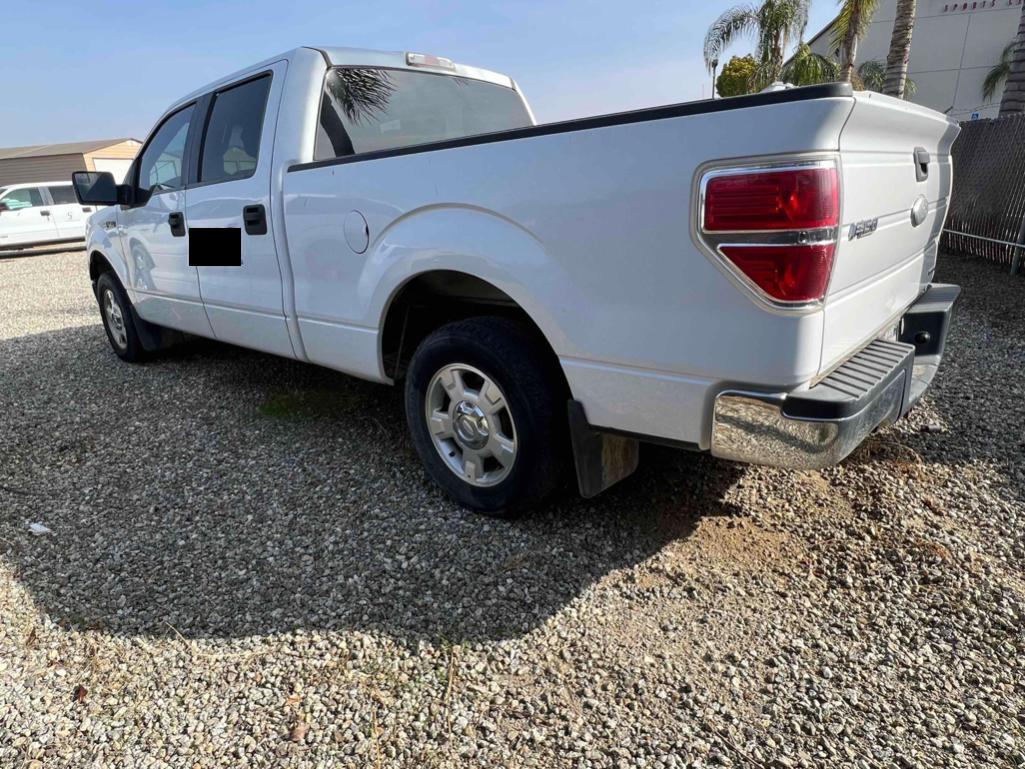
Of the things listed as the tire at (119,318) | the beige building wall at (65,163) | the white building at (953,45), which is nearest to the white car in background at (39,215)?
the tire at (119,318)

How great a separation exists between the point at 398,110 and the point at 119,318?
3461mm

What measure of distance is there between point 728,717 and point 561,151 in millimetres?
1825

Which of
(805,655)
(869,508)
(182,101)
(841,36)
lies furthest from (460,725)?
(841,36)

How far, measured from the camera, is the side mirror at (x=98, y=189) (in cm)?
474

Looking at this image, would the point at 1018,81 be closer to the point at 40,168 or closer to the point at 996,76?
the point at 996,76

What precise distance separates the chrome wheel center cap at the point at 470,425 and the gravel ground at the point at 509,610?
0.37 meters

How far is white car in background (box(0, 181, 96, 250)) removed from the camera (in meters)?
16.1

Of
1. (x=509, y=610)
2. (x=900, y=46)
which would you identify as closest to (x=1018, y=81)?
(x=900, y=46)

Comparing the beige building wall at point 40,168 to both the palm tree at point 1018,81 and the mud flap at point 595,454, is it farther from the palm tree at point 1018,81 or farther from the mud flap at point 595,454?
the mud flap at point 595,454

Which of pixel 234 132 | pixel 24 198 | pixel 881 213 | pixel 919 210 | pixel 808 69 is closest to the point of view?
pixel 881 213

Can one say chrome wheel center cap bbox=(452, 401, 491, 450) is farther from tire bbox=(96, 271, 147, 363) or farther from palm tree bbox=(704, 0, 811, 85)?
palm tree bbox=(704, 0, 811, 85)

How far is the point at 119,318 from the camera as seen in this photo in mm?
5684

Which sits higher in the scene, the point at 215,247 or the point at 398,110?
the point at 398,110

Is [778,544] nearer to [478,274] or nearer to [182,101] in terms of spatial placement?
[478,274]
